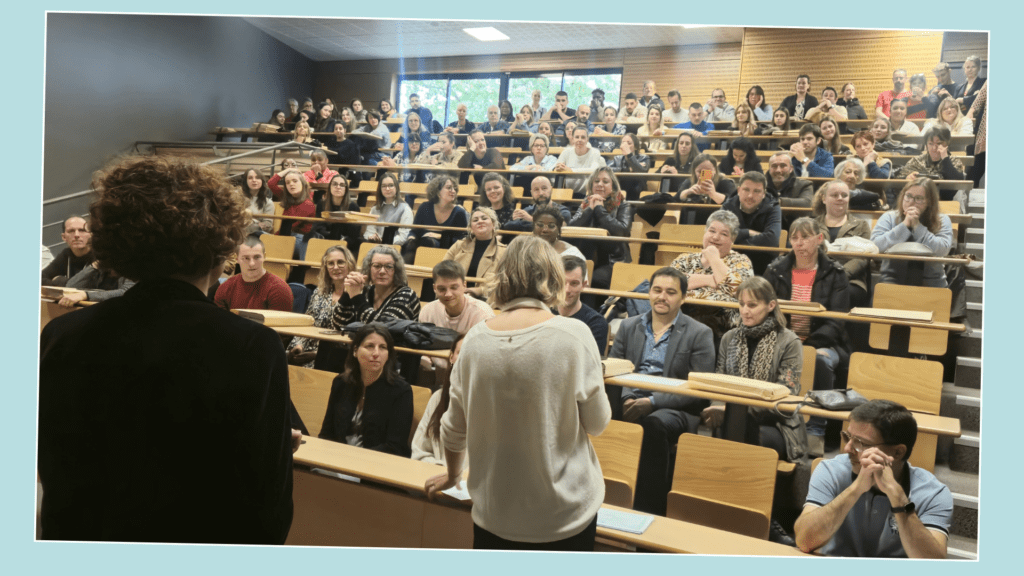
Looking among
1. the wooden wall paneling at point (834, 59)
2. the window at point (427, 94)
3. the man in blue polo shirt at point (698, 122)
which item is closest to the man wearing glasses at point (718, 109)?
the man in blue polo shirt at point (698, 122)

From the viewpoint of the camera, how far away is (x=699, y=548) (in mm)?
1582

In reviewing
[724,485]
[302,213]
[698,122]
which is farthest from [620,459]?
[698,122]

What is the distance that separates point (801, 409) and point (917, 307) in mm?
1162

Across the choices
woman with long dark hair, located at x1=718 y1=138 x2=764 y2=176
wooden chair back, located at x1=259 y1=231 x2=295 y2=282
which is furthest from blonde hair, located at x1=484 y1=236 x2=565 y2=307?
woman with long dark hair, located at x1=718 y1=138 x2=764 y2=176

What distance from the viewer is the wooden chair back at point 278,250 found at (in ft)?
10.9

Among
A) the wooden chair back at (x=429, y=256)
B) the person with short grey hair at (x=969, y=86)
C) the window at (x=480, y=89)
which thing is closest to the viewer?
the person with short grey hair at (x=969, y=86)

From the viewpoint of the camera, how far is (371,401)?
7.79 feet

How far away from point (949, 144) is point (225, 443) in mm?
4504

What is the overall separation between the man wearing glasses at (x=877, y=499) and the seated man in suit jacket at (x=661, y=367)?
0.53m

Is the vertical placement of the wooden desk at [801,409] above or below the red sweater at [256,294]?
below

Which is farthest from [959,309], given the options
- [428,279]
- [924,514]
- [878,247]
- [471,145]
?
[471,145]

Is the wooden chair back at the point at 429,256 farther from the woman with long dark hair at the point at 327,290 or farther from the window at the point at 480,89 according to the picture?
the window at the point at 480,89

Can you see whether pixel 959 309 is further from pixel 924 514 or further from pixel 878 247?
pixel 924 514

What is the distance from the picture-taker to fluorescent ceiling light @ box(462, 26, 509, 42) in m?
2.54
